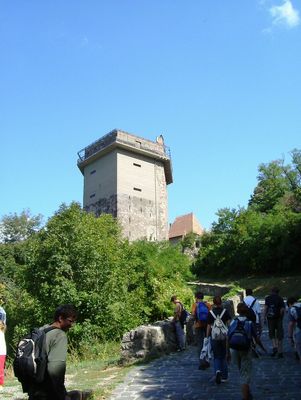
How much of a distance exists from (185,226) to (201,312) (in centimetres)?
6467

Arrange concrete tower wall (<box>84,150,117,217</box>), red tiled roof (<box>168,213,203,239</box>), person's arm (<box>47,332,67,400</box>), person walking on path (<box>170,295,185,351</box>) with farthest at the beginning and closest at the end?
1. red tiled roof (<box>168,213,203,239</box>)
2. concrete tower wall (<box>84,150,117,217</box>)
3. person walking on path (<box>170,295,185,351</box>)
4. person's arm (<box>47,332,67,400</box>)

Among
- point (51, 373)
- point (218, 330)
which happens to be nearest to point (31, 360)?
point (51, 373)

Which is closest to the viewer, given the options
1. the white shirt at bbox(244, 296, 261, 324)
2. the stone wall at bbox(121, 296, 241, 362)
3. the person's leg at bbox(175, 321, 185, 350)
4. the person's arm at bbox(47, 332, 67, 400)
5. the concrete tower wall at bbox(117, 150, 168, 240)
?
the person's arm at bbox(47, 332, 67, 400)

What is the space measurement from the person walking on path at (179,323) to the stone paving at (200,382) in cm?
144

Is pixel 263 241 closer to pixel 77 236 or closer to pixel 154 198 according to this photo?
pixel 154 198

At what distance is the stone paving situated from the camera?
23.7 feet

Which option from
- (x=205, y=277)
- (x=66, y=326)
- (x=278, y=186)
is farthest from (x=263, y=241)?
(x=66, y=326)

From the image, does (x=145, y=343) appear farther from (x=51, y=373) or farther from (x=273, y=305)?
(x=51, y=373)

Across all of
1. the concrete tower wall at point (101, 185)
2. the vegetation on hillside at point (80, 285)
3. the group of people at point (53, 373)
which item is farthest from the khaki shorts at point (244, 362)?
the concrete tower wall at point (101, 185)

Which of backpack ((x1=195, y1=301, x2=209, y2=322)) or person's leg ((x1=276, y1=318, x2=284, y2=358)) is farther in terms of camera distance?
person's leg ((x1=276, y1=318, x2=284, y2=358))

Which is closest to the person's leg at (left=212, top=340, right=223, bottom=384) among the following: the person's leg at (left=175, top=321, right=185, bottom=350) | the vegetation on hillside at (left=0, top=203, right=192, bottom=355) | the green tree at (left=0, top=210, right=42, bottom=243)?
the person's leg at (left=175, top=321, right=185, bottom=350)

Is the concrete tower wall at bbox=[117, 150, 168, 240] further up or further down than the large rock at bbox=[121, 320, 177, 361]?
further up

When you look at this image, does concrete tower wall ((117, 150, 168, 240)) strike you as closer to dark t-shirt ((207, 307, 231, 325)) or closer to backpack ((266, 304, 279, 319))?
backpack ((266, 304, 279, 319))

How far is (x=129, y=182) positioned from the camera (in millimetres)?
51000
